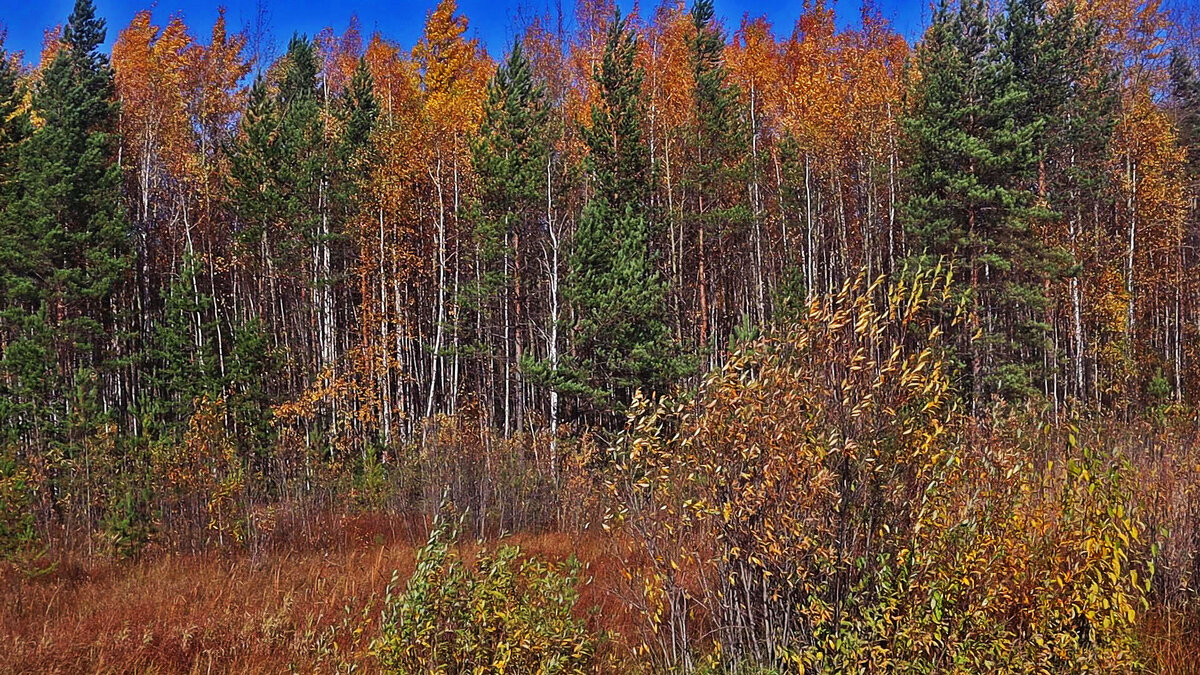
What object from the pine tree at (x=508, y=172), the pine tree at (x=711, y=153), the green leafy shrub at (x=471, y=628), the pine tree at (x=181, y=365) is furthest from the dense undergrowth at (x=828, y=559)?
the pine tree at (x=711, y=153)

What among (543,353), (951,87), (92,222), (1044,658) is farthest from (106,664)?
(951,87)

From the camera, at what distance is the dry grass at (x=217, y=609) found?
4.64m

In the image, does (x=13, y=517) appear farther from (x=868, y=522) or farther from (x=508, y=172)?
(x=508, y=172)

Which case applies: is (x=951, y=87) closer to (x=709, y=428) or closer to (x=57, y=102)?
(x=709, y=428)

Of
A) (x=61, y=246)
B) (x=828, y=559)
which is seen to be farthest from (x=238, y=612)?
(x=61, y=246)

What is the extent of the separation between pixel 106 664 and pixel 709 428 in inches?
160

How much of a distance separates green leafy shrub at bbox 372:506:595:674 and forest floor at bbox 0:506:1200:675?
13.5 inches

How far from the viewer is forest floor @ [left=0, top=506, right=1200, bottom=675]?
4543 mm

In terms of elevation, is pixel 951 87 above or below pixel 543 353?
above

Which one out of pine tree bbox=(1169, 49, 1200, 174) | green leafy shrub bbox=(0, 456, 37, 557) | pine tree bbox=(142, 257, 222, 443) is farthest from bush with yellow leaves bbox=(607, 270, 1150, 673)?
pine tree bbox=(1169, 49, 1200, 174)

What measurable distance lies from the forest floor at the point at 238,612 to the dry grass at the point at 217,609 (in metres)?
0.01

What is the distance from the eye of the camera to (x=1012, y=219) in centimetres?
1538

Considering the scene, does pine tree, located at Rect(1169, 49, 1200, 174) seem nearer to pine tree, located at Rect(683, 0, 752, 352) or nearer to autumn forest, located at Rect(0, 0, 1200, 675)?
autumn forest, located at Rect(0, 0, 1200, 675)

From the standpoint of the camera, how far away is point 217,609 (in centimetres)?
568
